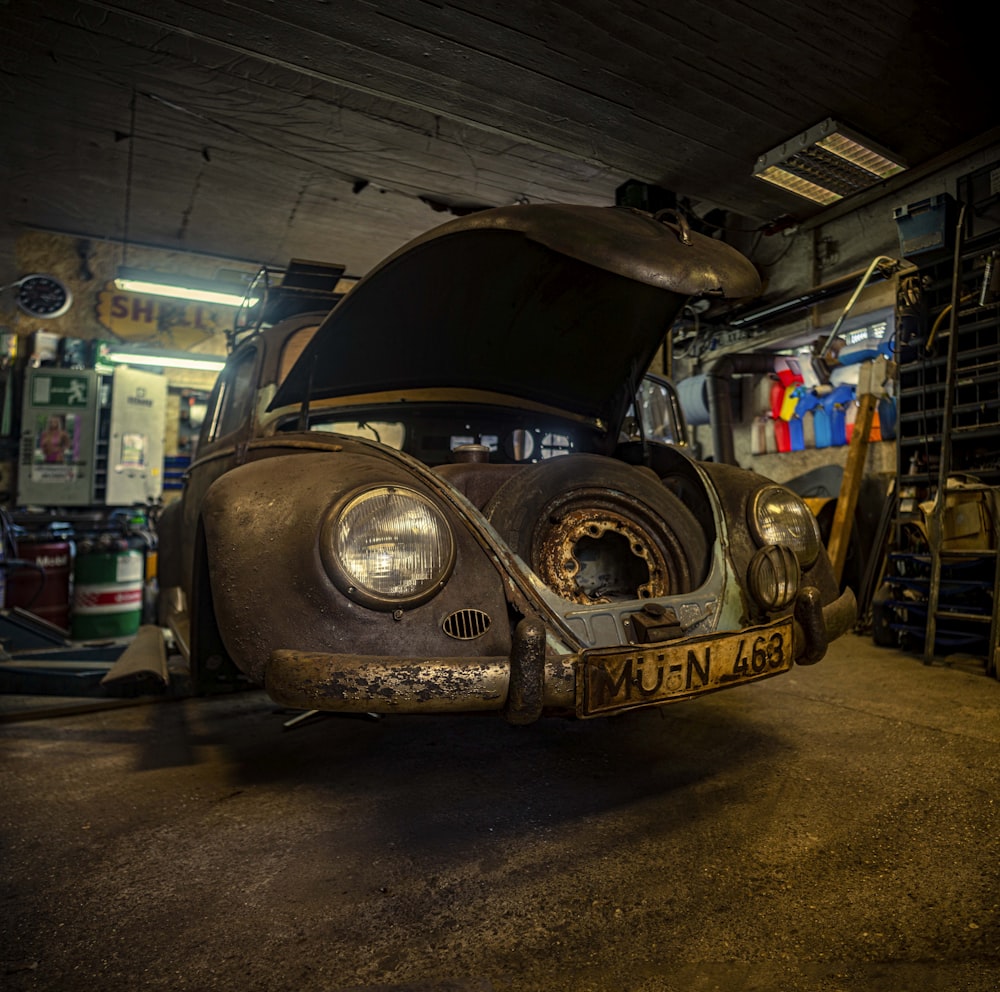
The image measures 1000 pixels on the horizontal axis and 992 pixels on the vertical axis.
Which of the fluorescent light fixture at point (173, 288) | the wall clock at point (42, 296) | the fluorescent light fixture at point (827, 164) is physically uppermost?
the fluorescent light fixture at point (827, 164)

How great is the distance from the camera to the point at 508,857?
1710 mm

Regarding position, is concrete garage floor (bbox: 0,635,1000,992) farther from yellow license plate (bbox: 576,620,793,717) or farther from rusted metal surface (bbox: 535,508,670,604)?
rusted metal surface (bbox: 535,508,670,604)

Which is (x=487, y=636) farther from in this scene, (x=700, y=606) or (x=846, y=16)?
(x=846, y=16)

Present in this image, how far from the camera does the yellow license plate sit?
66.1 inches

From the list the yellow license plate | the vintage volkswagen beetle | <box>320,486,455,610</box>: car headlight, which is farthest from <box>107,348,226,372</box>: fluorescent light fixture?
the yellow license plate

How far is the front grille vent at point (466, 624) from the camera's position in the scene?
171 centimetres

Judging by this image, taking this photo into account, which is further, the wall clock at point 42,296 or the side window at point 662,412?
the wall clock at point 42,296

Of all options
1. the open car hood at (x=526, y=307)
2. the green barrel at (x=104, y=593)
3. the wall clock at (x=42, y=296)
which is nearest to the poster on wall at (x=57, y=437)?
the wall clock at (x=42, y=296)

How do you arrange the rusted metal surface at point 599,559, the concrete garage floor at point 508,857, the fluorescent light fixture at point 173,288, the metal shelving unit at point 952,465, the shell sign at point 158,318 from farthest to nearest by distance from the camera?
the shell sign at point 158,318 < the fluorescent light fixture at point 173,288 < the metal shelving unit at point 952,465 < the rusted metal surface at point 599,559 < the concrete garage floor at point 508,857

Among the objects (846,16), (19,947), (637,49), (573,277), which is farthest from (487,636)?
(846,16)

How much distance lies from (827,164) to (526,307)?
13.2ft

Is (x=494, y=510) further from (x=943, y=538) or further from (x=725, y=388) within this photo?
(x=725, y=388)

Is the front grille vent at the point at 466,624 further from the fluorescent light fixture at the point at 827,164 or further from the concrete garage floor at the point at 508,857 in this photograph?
the fluorescent light fixture at the point at 827,164

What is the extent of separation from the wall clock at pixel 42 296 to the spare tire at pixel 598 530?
8249 mm
